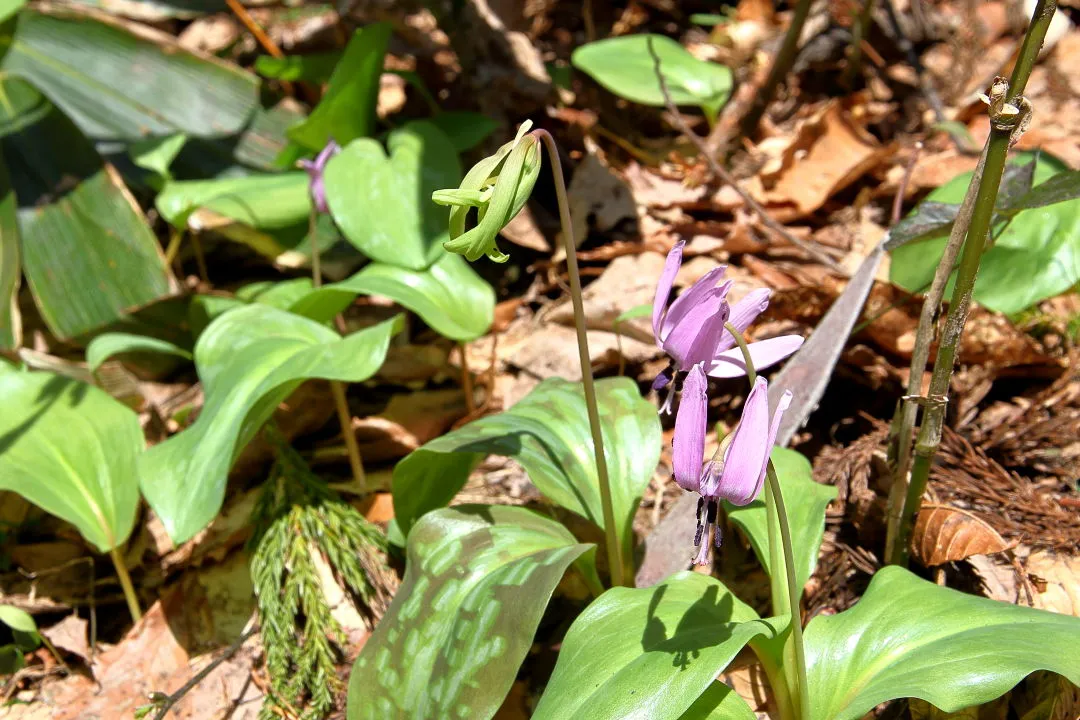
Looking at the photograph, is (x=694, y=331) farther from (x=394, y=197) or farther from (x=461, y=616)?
(x=394, y=197)

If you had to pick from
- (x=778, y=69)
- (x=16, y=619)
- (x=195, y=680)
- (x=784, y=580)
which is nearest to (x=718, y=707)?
(x=784, y=580)

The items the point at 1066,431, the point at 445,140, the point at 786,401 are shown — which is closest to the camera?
the point at 786,401

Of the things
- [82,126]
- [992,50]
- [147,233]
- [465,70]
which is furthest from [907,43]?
[82,126]

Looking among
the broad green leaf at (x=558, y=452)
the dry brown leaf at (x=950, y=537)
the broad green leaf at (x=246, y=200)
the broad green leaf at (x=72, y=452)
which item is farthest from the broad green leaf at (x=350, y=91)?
the dry brown leaf at (x=950, y=537)

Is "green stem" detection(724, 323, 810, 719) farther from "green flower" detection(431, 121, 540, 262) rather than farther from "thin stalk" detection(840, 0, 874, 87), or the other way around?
"thin stalk" detection(840, 0, 874, 87)

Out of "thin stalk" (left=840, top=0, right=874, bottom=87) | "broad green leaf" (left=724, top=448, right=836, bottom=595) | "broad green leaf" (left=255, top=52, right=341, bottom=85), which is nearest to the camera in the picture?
"broad green leaf" (left=724, top=448, right=836, bottom=595)

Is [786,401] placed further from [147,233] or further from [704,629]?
[147,233]

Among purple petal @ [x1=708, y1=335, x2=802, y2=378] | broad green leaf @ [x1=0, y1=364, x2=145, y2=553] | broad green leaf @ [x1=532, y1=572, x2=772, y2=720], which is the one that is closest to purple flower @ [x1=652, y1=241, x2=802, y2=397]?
purple petal @ [x1=708, y1=335, x2=802, y2=378]
